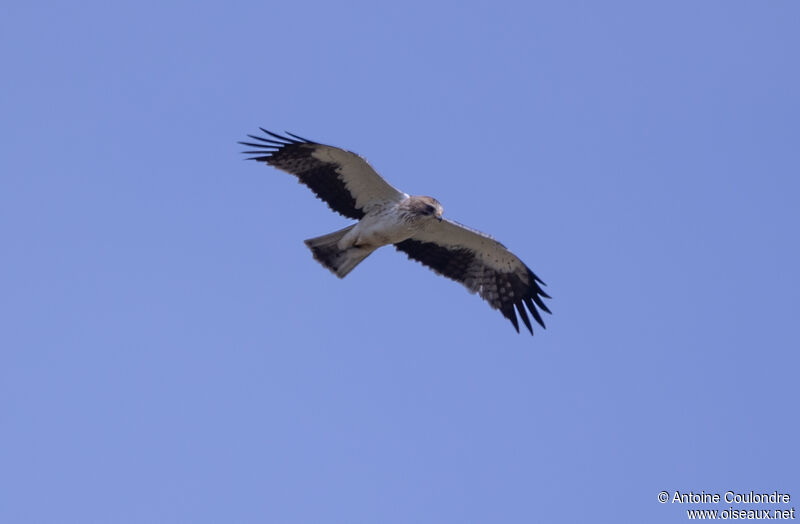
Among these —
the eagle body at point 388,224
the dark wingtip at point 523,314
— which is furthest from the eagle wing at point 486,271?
Answer: the eagle body at point 388,224

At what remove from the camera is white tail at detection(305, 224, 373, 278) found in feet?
34.4

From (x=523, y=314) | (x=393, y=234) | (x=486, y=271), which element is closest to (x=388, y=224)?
(x=393, y=234)

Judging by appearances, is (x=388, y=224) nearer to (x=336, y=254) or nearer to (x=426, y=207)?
(x=426, y=207)

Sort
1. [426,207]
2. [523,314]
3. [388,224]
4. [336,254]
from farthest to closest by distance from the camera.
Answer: [523,314] < [336,254] < [388,224] < [426,207]

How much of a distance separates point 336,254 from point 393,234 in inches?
30.5

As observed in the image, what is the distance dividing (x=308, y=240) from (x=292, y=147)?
3.64 feet

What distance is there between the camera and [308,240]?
34.9 ft

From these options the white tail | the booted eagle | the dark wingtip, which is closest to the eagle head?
the booted eagle

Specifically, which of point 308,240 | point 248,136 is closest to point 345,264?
point 308,240

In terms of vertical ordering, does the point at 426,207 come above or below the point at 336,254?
above

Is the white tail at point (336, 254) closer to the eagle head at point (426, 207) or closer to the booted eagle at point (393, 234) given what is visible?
the booted eagle at point (393, 234)

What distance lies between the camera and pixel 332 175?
10.4 m

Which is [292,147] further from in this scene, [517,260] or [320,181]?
[517,260]

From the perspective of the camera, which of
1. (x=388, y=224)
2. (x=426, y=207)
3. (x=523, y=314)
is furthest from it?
(x=523, y=314)
